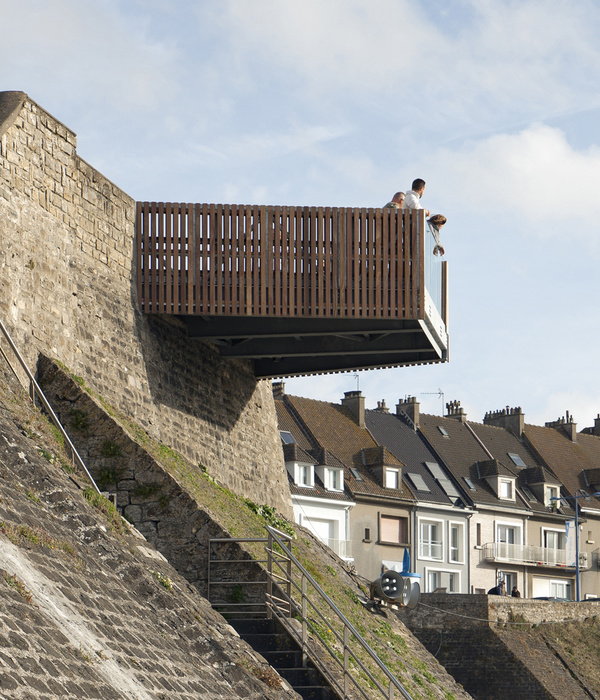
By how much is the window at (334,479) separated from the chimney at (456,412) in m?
12.5

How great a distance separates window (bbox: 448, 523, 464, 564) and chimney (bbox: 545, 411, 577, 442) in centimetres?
1335

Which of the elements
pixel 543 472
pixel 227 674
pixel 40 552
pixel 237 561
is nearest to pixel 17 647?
pixel 40 552

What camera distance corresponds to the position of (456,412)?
57.5 meters

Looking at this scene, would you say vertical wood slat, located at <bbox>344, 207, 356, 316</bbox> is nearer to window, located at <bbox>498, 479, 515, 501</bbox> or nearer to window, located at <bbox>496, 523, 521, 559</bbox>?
window, located at <bbox>496, 523, 521, 559</bbox>

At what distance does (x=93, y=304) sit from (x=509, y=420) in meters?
44.6

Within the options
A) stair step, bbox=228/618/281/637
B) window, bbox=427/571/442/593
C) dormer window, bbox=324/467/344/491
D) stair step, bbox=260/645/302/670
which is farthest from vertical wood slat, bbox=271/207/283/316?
window, bbox=427/571/442/593

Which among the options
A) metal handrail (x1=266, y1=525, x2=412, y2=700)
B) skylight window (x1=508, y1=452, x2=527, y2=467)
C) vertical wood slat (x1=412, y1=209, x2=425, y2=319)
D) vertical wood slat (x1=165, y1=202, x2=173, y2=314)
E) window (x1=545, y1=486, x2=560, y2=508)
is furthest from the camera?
skylight window (x1=508, y1=452, x2=527, y2=467)

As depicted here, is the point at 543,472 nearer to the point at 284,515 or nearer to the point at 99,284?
the point at 284,515

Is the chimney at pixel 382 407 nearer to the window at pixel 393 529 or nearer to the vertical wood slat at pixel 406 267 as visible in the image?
the window at pixel 393 529

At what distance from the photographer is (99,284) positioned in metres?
17.6

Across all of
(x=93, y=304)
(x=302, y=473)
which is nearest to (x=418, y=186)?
(x=93, y=304)

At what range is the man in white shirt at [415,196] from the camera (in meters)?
→ 19.0

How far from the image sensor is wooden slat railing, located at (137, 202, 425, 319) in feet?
60.1

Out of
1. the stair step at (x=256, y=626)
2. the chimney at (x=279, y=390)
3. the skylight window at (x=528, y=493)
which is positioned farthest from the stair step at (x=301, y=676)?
the skylight window at (x=528, y=493)
